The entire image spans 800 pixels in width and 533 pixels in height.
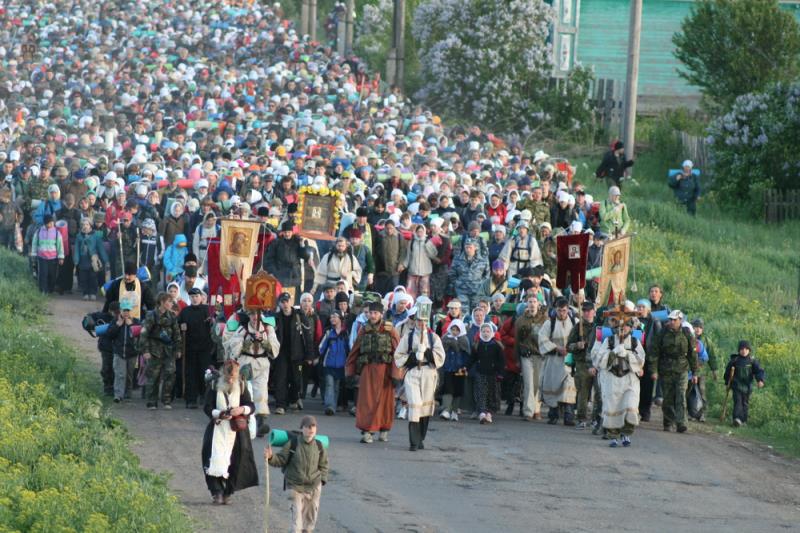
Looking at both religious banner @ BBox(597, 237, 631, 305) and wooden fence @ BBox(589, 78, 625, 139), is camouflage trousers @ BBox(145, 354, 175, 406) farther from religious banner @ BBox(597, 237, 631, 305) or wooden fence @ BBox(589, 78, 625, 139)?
wooden fence @ BBox(589, 78, 625, 139)

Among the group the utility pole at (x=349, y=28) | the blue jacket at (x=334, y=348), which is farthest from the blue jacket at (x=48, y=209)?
the utility pole at (x=349, y=28)

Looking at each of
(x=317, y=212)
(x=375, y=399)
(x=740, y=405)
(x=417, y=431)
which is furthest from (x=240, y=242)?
(x=740, y=405)

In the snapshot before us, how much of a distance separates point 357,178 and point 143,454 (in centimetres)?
1234

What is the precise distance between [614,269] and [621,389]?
2488mm

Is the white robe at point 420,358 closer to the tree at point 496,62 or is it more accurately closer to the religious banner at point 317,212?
the religious banner at point 317,212

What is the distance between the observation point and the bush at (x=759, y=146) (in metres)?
37.8

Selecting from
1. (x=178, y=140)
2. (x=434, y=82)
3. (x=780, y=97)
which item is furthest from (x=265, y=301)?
(x=434, y=82)

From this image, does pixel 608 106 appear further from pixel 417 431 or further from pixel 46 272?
pixel 417 431

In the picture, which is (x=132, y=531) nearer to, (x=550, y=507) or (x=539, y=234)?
(x=550, y=507)

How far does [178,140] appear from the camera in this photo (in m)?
36.5

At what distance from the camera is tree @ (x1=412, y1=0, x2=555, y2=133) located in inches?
1807

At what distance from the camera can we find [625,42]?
167 feet

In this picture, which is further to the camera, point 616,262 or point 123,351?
point 616,262

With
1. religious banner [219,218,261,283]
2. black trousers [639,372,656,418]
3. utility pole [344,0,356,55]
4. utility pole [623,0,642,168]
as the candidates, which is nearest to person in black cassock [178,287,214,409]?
religious banner [219,218,261,283]
